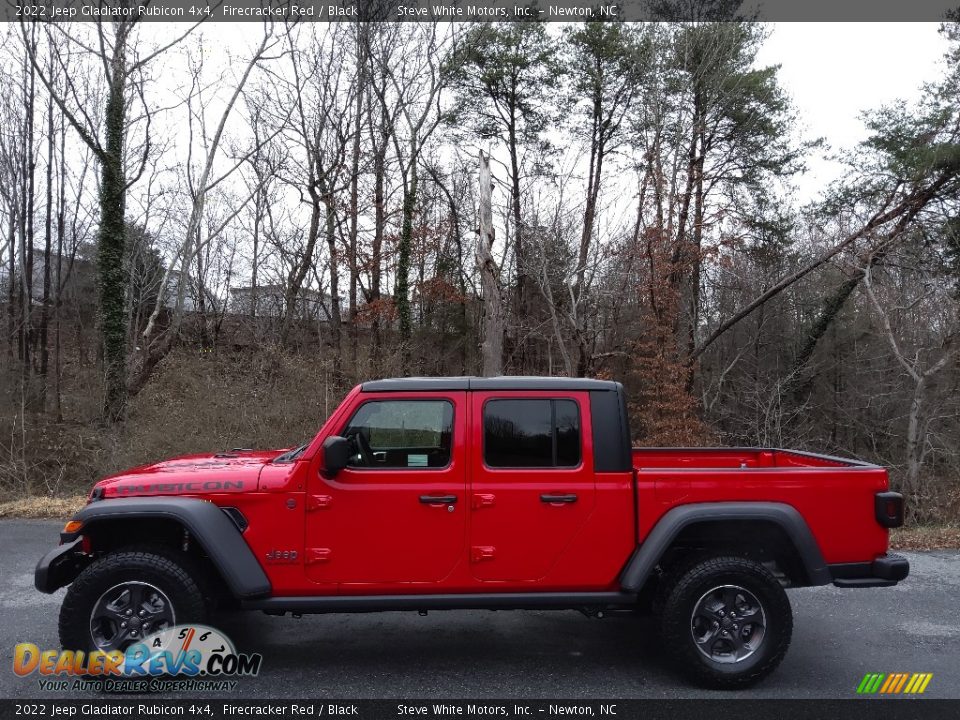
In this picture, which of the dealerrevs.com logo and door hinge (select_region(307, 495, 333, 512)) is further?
door hinge (select_region(307, 495, 333, 512))

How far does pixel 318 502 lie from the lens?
4.20m

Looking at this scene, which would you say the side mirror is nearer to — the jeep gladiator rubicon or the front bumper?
the jeep gladiator rubicon

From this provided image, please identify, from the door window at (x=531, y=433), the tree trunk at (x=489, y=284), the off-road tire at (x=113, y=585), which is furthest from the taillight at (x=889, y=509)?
the tree trunk at (x=489, y=284)

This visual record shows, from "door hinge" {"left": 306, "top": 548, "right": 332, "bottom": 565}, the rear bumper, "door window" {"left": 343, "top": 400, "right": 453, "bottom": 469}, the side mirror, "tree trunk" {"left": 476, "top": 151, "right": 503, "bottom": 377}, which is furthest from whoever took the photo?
"tree trunk" {"left": 476, "top": 151, "right": 503, "bottom": 377}

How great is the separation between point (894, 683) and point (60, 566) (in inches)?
193

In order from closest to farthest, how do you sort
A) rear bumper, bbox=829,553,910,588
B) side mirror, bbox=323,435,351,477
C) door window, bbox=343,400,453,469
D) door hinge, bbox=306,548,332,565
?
side mirror, bbox=323,435,351,477 → door hinge, bbox=306,548,332,565 → rear bumper, bbox=829,553,910,588 → door window, bbox=343,400,453,469

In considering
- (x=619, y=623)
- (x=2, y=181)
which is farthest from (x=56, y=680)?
(x=2, y=181)

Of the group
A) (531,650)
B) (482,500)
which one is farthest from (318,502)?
(531,650)

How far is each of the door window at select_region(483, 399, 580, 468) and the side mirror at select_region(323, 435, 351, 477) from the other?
0.83 m

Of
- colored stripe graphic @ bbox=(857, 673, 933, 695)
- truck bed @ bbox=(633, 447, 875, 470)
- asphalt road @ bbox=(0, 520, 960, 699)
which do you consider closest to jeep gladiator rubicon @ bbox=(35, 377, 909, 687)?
asphalt road @ bbox=(0, 520, 960, 699)

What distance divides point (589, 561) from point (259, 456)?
240 cm

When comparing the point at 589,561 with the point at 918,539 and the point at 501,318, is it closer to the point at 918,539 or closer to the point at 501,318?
the point at 918,539

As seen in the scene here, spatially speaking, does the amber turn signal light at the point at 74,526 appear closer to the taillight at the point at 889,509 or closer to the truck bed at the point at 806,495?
the truck bed at the point at 806,495

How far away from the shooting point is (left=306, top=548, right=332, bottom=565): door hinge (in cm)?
416
